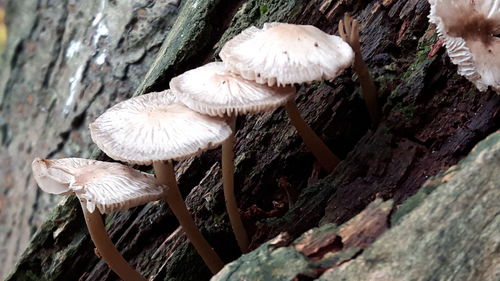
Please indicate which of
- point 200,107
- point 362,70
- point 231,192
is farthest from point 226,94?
point 362,70

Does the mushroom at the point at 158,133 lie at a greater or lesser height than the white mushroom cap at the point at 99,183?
greater

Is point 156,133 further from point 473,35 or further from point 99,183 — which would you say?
point 473,35

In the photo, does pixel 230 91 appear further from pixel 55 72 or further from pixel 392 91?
pixel 55 72

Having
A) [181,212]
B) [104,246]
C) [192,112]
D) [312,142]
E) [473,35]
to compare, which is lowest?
[104,246]

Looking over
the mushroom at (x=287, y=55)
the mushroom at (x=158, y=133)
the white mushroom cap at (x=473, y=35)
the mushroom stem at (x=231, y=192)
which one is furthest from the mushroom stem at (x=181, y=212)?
the white mushroom cap at (x=473, y=35)

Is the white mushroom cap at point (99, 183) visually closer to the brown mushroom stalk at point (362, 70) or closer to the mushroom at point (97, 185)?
the mushroom at point (97, 185)

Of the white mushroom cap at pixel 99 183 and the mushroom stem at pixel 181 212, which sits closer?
the white mushroom cap at pixel 99 183

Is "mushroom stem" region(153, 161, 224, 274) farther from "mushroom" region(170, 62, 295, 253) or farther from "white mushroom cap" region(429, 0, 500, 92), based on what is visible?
"white mushroom cap" region(429, 0, 500, 92)
